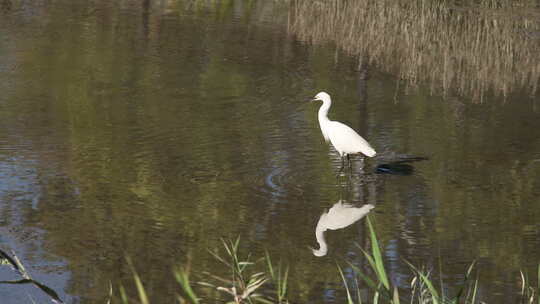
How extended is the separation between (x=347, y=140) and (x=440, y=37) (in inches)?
311

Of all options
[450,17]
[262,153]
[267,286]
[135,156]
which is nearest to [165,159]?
[135,156]

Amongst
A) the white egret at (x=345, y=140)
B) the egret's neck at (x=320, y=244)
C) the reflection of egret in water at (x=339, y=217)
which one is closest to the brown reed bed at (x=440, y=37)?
the white egret at (x=345, y=140)

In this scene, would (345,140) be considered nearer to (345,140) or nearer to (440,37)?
(345,140)

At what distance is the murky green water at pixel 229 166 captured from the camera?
7148mm

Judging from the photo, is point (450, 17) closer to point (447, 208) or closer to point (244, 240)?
point (447, 208)

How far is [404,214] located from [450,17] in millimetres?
11089

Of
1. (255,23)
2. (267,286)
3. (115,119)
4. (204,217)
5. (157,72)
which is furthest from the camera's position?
(255,23)

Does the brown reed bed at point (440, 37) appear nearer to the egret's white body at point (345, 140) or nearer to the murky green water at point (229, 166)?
the murky green water at point (229, 166)

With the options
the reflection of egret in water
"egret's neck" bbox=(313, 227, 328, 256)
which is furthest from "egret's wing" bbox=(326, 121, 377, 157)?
"egret's neck" bbox=(313, 227, 328, 256)

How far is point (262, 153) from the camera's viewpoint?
32.7ft

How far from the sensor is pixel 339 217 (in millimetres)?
8180

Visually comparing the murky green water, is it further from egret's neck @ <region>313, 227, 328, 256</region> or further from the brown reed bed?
the brown reed bed

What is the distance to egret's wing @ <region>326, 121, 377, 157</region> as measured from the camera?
30.7ft

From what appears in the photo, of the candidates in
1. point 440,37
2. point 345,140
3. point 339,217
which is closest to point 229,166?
point 345,140
